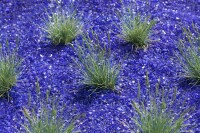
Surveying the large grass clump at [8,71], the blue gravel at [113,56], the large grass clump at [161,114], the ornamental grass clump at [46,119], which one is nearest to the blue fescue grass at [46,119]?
the ornamental grass clump at [46,119]

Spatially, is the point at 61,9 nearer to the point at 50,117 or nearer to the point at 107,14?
the point at 107,14

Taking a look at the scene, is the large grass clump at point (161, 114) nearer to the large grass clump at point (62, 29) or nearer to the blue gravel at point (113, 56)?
the blue gravel at point (113, 56)

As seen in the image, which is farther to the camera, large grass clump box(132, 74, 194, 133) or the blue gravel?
the blue gravel

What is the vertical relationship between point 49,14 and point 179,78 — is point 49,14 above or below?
above

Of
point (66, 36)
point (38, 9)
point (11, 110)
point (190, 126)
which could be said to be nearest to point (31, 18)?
point (38, 9)

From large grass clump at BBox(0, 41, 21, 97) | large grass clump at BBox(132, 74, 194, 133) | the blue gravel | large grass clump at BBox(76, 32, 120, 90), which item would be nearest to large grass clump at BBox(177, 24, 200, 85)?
the blue gravel

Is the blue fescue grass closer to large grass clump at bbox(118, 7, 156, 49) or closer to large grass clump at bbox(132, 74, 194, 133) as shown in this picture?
large grass clump at bbox(132, 74, 194, 133)

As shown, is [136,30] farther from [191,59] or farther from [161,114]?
[161,114]
